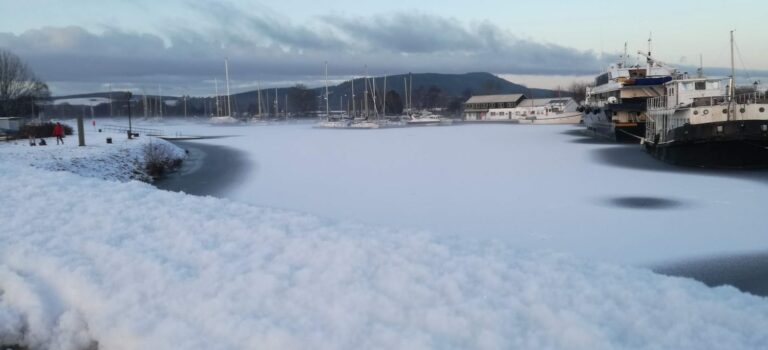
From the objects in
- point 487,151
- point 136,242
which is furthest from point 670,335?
point 487,151

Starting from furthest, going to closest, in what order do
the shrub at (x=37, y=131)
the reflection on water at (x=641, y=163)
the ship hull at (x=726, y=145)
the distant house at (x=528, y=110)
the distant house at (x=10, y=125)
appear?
the distant house at (x=528, y=110), the distant house at (x=10, y=125), the shrub at (x=37, y=131), the ship hull at (x=726, y=145), the reflection on water at (x=641, y=163)

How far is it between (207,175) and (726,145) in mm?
22416

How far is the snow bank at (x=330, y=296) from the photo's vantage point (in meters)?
5.01

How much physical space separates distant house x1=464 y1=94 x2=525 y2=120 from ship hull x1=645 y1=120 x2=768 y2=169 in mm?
91791

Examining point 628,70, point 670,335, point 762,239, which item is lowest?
point 762,239

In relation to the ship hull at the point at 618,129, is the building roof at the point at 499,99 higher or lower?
higher

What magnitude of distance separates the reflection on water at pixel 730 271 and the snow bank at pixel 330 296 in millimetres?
3504

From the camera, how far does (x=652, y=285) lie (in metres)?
6.24

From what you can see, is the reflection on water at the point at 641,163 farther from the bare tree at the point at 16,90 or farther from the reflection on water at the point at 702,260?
the bare tree at the point at 16,90

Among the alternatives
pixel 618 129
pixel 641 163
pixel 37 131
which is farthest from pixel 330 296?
pixel 618 129

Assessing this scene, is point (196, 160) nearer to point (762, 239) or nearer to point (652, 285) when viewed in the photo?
point (762, 239)

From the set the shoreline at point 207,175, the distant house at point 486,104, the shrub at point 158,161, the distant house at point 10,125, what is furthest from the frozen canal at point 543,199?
the distant house at point 486,104

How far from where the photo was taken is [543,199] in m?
17.9

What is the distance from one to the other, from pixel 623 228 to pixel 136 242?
408 inches
